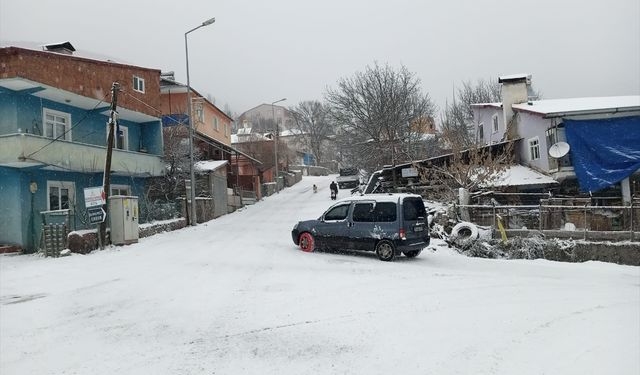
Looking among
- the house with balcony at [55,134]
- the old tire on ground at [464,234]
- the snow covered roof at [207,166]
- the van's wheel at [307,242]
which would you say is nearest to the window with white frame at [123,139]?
the house with balcony at [55,134]

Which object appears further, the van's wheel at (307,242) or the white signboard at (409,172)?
the white signboard at (409,172)

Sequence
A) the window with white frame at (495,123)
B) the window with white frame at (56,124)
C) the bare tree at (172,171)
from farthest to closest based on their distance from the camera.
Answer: the window with white frame at (495,123), the bare tree at (172,171), the window with white frame at (56,124)

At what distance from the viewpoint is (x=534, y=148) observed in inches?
1088

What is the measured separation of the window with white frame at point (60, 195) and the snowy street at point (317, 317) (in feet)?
23.2

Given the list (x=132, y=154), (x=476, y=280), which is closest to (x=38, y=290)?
(x=476, y=280)

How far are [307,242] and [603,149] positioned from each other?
59.8ft

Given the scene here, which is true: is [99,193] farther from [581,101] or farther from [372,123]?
[581,101]

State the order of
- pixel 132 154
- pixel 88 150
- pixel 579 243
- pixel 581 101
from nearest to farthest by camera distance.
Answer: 1. pixel 579 243
2. pixel 88 150
3. pixel 132 154
4. pixel 581 101

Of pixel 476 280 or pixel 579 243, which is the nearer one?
pixel 476 280

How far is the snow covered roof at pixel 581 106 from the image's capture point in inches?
960

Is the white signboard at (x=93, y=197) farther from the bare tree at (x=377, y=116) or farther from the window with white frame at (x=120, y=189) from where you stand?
the bare tree at (x=377, y=116)

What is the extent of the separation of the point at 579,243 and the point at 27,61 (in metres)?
21.0

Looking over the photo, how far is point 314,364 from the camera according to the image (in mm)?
5242

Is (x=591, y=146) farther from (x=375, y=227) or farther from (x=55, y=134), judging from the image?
(x=55, y=134)
